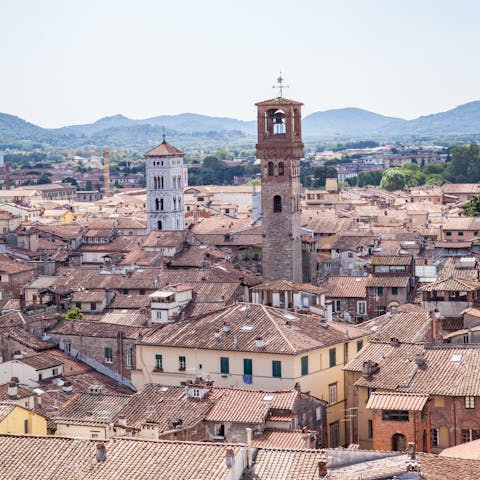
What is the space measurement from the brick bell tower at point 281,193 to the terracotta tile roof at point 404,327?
16.4 meters

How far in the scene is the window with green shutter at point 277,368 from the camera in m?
40.2

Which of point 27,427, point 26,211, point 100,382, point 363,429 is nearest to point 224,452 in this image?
point 27,427

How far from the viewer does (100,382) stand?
43.7 metres

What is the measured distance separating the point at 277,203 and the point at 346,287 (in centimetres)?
700

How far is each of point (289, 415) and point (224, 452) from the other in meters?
9.70

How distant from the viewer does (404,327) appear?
4603 cm

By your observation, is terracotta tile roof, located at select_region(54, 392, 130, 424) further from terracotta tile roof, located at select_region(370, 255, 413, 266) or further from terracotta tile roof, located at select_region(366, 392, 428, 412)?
terracotta tile roof, located at select_region(370, 255, 413, 266)

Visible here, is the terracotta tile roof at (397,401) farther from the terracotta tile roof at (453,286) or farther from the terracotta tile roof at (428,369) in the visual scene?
the terracotta tile roof at (453,286)

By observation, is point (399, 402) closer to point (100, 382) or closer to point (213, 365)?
point (213, 365)

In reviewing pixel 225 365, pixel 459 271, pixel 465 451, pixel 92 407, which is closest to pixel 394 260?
pixel 459 271

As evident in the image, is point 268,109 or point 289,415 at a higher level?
point 268,109

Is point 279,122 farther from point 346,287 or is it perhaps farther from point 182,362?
point 182,362

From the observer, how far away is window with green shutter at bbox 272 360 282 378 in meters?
40.2

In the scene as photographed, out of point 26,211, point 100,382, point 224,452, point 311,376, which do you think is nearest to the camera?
point 224,452
